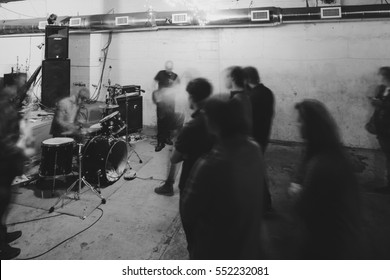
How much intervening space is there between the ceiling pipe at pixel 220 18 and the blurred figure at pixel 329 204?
523 cm

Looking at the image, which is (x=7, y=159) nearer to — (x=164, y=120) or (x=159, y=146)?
(x=159, y=146)

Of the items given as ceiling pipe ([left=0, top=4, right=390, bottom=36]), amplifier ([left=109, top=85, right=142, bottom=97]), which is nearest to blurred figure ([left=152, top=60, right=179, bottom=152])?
amplifier ([left=109, top=85, right=142, bottom=97])

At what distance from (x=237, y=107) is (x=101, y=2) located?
8.22 metres

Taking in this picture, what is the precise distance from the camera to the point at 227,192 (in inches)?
49.3

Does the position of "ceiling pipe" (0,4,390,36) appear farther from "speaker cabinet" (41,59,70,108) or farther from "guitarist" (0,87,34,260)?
"guitarist" (0,87,34,260)

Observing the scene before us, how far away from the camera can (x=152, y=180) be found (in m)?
4.45

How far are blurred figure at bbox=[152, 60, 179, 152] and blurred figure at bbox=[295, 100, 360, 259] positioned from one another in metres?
4.87

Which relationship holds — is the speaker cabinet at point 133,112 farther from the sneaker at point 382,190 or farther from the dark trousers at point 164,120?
the sneaker at point 382,190

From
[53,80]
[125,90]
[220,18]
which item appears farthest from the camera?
[125,90]

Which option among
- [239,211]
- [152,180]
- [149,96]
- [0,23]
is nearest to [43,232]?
[152,180]

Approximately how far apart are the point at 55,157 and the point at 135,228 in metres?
1.50

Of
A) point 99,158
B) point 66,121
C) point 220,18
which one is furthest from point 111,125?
point 220,18

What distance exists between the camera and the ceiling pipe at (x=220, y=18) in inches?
220

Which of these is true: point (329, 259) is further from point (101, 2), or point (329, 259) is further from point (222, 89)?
point (101, 2)
